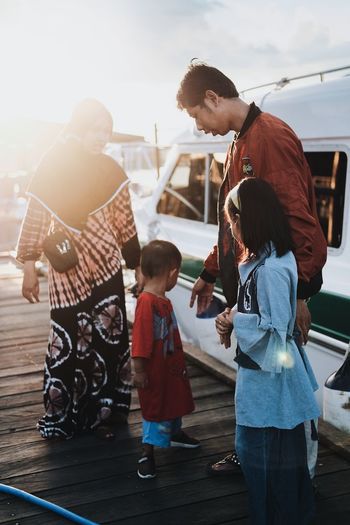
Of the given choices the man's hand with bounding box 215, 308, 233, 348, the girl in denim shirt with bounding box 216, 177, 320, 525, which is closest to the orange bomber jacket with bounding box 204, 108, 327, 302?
the girl in denim shirt with bounding box 216, 177, 320, 525

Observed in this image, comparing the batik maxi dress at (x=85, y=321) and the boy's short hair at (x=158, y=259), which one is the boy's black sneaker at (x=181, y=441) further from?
the boy's short hair at (x=158, y=259)

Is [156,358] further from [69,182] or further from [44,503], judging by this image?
[69,182]

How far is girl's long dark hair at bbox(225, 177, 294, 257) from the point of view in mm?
2428

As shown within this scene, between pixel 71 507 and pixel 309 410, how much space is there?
4.27 feet

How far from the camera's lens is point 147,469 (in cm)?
331

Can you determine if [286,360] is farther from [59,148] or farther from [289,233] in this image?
[59,148]

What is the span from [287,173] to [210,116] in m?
0.47

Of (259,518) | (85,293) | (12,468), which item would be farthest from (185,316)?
(259,518)

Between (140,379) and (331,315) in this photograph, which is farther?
(331,315)

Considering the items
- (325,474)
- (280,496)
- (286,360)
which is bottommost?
(325,474)

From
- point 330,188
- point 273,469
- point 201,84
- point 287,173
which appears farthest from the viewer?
point 330,188

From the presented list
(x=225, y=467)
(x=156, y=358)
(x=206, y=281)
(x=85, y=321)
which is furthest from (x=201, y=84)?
(x=225, y=467)

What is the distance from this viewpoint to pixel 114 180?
382cm

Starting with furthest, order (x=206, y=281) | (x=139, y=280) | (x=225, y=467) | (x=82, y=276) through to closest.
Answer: (x=139, y=280), (x=82, y=276), (x=206, y=281), (x=225, y=467)
